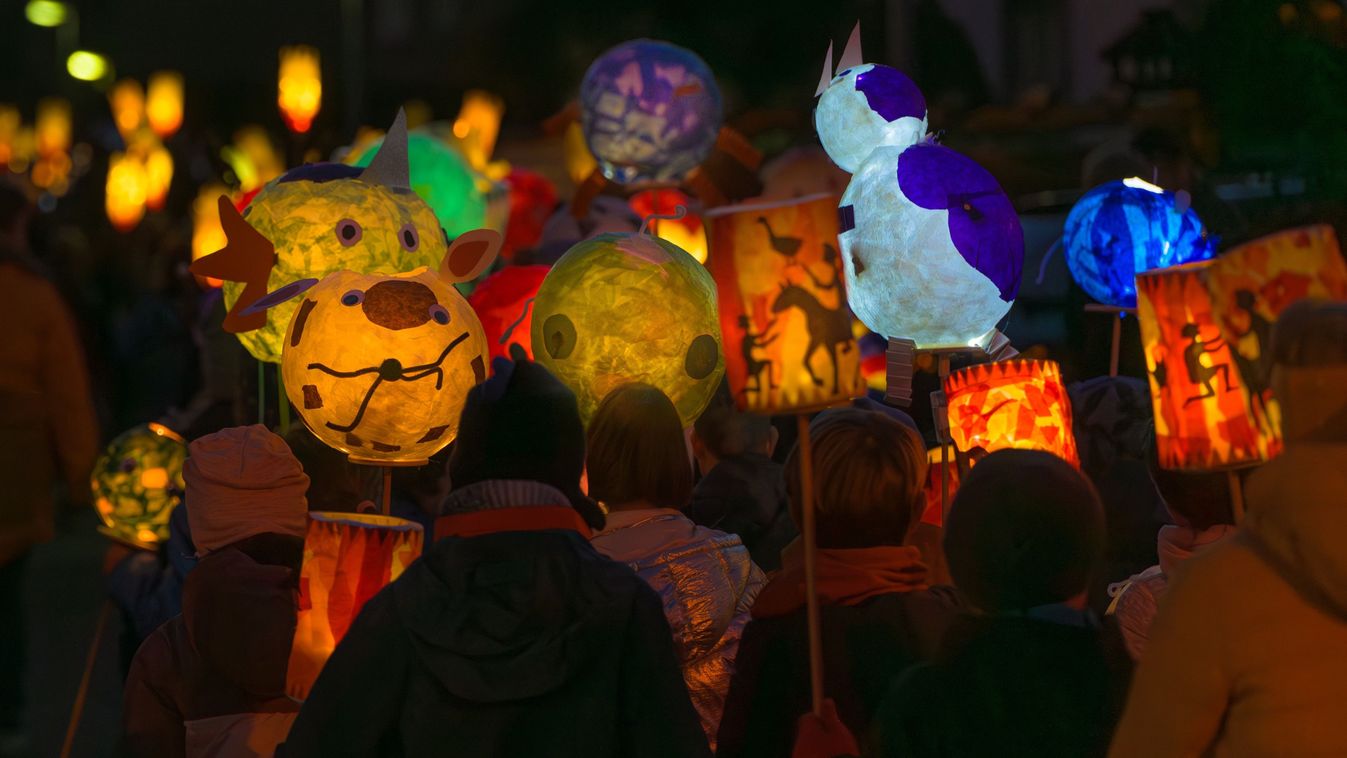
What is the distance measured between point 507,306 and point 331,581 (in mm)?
1727

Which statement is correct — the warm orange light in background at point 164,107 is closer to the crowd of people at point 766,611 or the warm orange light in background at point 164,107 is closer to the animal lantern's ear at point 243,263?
the animal lantern's ear at point 243,263

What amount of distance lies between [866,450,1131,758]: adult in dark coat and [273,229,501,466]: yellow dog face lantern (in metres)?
1.71

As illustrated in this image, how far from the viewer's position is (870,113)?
15.9ft

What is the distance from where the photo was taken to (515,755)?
9.73ft

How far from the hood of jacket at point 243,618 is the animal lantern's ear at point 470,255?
1060 millimetres

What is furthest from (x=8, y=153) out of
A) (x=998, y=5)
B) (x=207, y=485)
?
(x=207, y=485)

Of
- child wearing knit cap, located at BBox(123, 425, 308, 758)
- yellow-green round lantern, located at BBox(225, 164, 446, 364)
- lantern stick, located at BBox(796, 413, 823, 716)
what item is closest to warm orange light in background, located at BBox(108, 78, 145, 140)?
yellow-green round lantern, located at BBox(225, 164, 446, 364)

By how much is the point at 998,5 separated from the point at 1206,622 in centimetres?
1072

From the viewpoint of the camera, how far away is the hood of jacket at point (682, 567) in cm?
385

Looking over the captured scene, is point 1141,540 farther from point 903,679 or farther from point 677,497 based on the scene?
point 903,679

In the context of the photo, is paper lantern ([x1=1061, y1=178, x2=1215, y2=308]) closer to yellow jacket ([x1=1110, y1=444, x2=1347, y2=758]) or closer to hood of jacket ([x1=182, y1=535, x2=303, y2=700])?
yellow jacket ([x1=1110, y1=444, x2=1347, y2=758])

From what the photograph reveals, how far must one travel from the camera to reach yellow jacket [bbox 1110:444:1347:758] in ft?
8.25

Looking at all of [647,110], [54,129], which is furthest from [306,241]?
[54,129]

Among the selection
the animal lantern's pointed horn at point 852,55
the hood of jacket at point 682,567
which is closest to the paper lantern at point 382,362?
the hood of jacket at point 682,567
